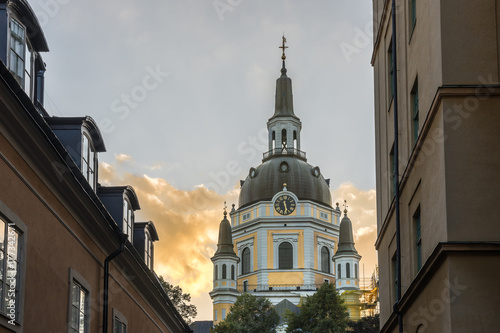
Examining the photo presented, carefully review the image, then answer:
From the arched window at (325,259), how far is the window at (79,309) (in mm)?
102248

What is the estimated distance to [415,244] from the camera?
20.0m

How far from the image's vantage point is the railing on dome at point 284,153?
424 feet

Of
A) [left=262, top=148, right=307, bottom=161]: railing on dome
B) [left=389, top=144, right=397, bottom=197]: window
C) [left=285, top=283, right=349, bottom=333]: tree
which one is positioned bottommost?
[left=389, top=144, right=397, bottom=197]: window

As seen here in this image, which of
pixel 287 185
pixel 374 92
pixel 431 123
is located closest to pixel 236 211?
pixel 287 185

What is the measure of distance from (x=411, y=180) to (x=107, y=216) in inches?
225

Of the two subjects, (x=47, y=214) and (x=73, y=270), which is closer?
(x=47, y=214)

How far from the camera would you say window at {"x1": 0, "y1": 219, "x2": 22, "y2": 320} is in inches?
570

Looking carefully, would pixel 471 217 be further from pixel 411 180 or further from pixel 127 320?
pixel 127 320

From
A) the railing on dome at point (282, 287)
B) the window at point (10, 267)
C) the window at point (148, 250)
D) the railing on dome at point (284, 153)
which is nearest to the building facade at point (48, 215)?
the window at point (10, 267)

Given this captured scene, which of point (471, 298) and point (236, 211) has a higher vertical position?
point (236, 211)

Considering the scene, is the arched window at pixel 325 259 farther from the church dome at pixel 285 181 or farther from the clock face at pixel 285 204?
the clock face at pixel 285 204

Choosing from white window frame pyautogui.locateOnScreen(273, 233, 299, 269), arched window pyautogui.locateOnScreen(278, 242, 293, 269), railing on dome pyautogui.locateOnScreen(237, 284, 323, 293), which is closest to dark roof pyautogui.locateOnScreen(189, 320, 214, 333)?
railing on dome pyautogui.locateOnScreen(237, 284, 323, 293)

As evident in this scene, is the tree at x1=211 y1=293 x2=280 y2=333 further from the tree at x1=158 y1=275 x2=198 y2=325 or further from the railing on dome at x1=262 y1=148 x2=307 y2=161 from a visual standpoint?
the railing on dome at x1=262 y1=148 x2=307 y2=161

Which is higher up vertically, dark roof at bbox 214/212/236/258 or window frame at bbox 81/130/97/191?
dark roof at bbox 214/212/236/258
